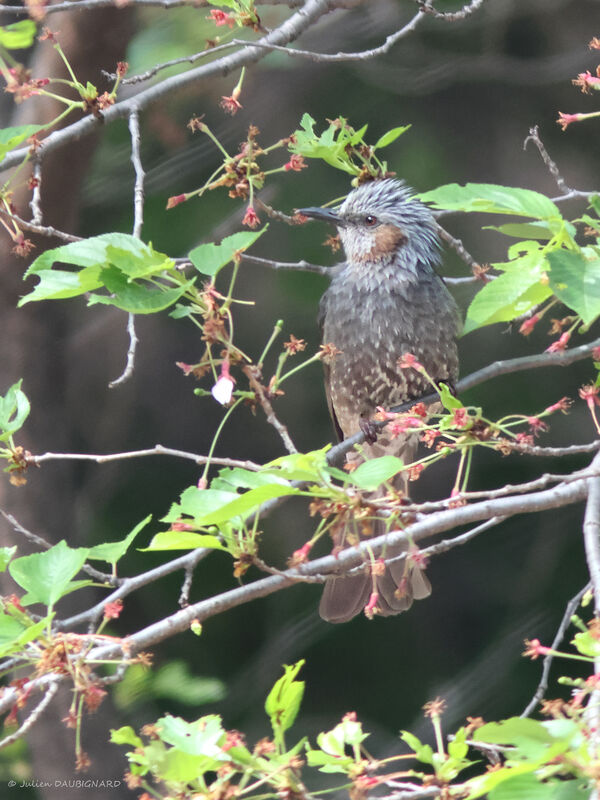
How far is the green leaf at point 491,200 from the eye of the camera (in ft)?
4.84

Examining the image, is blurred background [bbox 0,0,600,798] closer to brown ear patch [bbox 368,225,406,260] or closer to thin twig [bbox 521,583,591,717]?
brown ear patch [bbox 368,225,406,260]

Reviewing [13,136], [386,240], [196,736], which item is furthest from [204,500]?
[386,240]

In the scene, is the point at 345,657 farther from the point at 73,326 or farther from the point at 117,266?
the point at 117,266

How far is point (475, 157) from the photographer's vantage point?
4.81 m

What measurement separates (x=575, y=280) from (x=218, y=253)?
1.93 ft

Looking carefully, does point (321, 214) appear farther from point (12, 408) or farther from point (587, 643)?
point (587, 643)

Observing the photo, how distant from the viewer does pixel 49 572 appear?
1.75 m

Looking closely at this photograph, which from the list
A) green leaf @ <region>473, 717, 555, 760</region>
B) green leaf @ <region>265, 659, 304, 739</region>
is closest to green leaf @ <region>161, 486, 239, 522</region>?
green leaf @ <region>265, 659, 304, 739</region>

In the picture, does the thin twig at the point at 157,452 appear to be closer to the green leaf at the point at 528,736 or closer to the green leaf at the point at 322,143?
the green leaf at the point at 528,736

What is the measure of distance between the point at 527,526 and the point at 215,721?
3.50 m

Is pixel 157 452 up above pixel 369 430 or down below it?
above

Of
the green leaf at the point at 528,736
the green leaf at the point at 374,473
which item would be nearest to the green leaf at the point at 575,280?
the green leaf at the point at 374,473

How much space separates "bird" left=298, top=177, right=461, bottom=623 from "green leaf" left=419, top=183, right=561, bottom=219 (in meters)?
1.87

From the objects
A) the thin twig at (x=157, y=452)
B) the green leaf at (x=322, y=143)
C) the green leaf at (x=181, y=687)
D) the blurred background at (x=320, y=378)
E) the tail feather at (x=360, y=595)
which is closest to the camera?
the thin twig at (x=157, y=452)
